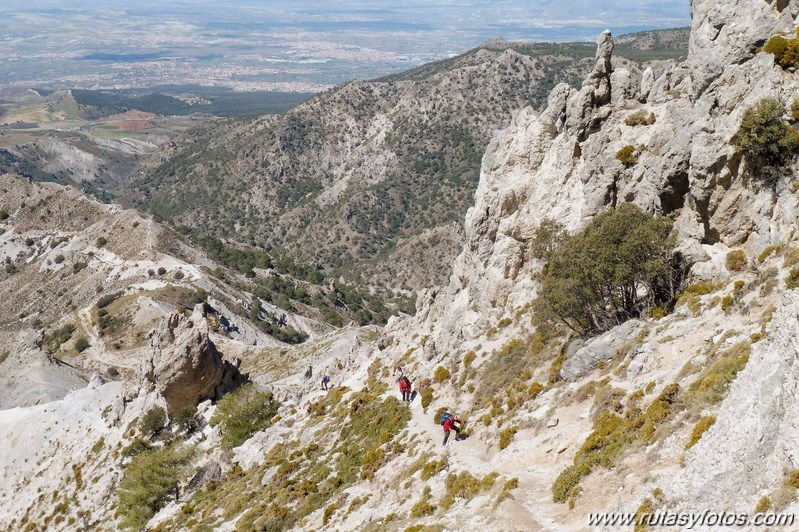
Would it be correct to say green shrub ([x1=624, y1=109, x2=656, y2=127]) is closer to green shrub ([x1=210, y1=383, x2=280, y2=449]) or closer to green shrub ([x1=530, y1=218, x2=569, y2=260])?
green shrub ([x1=530, y1=218, x2=569, y2=260])

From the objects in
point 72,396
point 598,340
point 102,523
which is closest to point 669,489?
point 598,340

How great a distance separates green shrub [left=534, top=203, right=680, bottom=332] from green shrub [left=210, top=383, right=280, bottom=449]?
2763 cm

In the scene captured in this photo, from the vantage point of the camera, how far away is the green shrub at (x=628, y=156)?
1401 inches

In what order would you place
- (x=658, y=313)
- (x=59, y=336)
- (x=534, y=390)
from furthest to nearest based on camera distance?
(x=59, y=336) < (x=534, y=390) < (x=658, y=313)

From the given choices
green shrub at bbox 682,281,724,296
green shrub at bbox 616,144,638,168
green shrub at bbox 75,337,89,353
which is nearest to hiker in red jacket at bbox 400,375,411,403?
green shrub at bbox 682,281,724,296

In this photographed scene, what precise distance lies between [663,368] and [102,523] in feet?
151

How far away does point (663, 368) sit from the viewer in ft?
76.5

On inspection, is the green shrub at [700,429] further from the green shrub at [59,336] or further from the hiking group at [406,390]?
the green shrub at [59,336]

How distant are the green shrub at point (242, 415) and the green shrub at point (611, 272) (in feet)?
90.7

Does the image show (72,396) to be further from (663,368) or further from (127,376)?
(663,368)

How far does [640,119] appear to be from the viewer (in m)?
37.2

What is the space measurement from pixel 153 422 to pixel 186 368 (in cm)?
592

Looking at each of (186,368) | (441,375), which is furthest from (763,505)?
(186,368)

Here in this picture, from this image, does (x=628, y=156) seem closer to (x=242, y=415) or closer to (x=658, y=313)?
(x=658, y=313)
